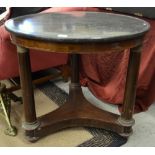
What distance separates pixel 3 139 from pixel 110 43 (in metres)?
0.80

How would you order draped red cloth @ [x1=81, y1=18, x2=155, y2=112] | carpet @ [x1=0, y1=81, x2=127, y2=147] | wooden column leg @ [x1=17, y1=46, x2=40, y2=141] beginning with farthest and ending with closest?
draped red cloth @ [x1=81, y1=18, x2=155, y2=112] → carpet @ [x1=0, y1=81, x2=127, y2=147] → wooden column leg @ [x1=17, y1=46, x2=40, y2=141]

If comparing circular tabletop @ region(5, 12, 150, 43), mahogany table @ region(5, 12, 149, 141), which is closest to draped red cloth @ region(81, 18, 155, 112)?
mahogany table @ region(5, 12, 149, 141)

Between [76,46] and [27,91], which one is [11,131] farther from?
[76,46]

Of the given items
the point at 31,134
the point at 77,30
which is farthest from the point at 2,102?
the point at 77,30

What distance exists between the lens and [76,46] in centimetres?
95

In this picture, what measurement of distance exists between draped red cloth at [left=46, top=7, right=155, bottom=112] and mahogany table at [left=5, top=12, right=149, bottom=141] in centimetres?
25

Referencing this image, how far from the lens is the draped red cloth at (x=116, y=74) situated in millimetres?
1498

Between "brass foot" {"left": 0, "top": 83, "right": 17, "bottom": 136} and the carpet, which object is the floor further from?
"brass foot" {"left": 0, "top": 83, "right": 17, "bottom": 136}

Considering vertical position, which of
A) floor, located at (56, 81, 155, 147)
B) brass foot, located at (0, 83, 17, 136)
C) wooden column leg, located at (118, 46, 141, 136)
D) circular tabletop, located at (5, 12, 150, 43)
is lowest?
floor, located at (56, 81, 155, 147)

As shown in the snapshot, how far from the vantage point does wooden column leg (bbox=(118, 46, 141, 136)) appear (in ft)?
3.71
